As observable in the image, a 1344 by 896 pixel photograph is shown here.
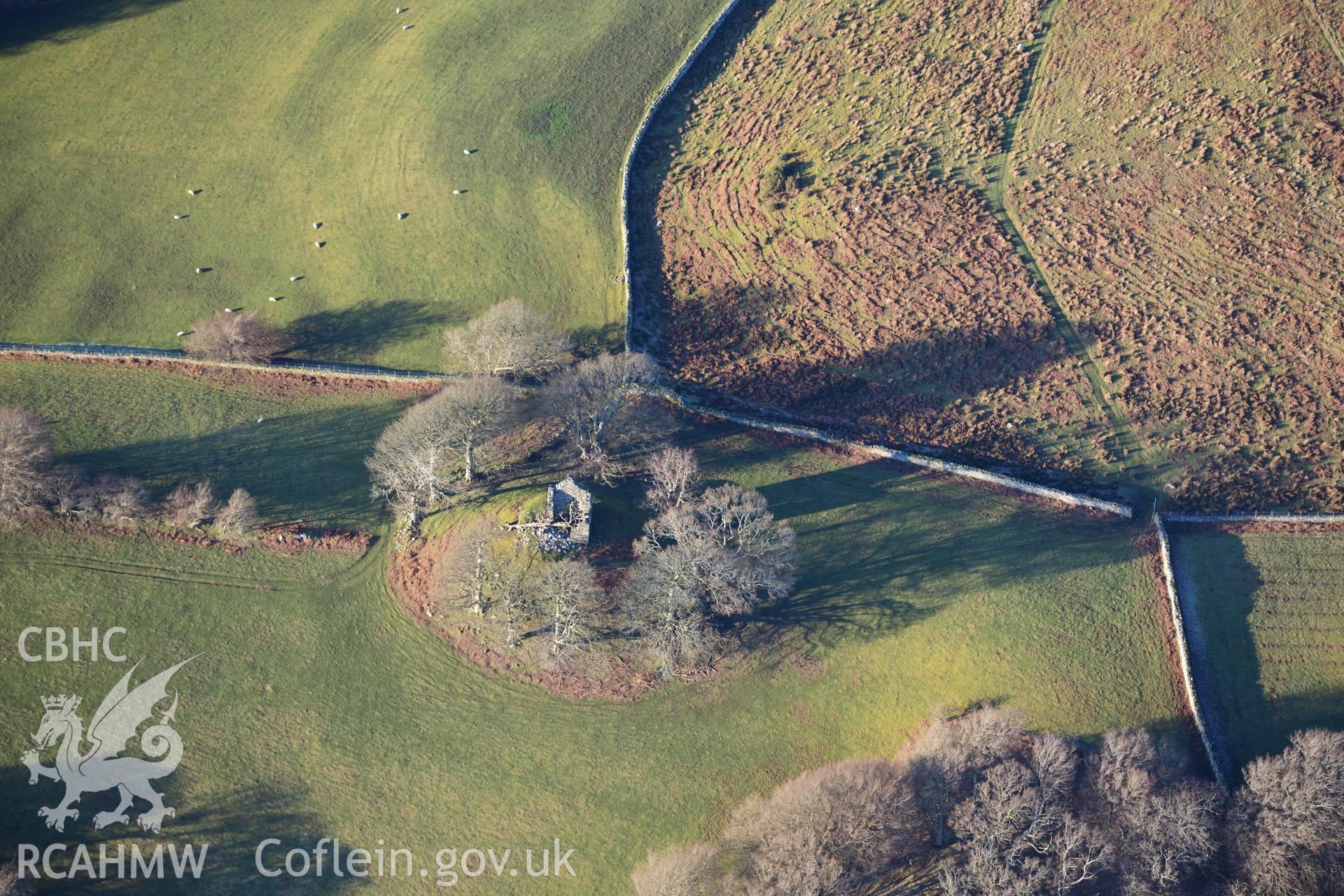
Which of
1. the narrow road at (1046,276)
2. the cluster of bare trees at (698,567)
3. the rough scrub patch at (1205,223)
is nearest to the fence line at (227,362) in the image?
the cluster of bare trees at (698,567)

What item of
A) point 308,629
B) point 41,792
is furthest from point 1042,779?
point 41,792

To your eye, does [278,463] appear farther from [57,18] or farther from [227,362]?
[57,18]

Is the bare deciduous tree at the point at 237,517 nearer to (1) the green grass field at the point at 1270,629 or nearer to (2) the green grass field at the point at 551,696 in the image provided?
(2) the green grass field at the point at 551,696

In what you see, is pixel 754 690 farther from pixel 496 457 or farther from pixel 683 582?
pixel 496 457

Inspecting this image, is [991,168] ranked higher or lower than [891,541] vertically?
higher

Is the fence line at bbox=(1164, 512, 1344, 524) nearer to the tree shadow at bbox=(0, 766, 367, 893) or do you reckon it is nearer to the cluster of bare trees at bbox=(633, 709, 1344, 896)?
the cluster of bare trees at bbox=(633, 709, 1344, 896)

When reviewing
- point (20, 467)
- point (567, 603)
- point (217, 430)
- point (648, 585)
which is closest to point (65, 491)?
point (20, 467)
